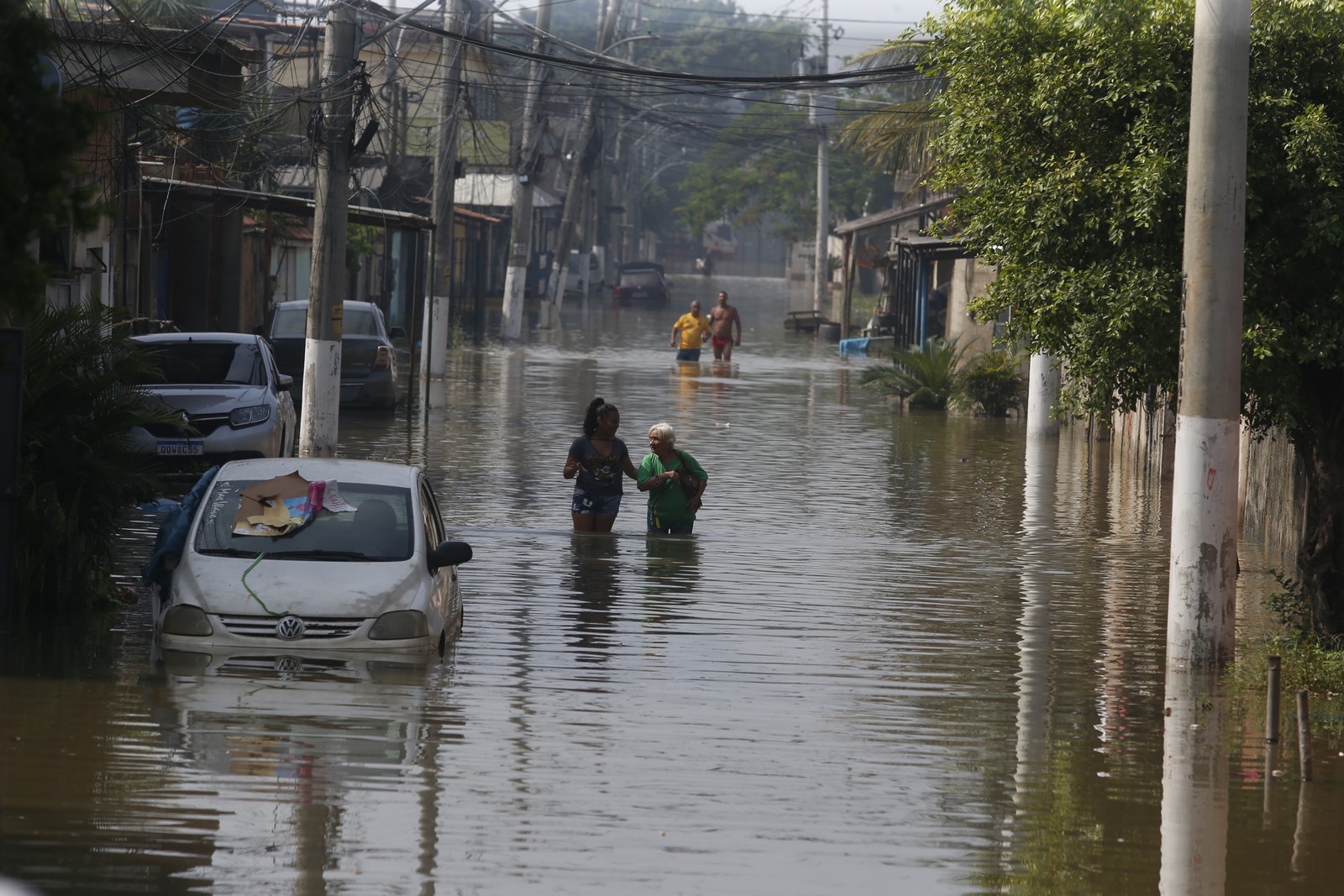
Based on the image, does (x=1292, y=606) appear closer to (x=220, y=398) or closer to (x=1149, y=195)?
(x=1149, y=195)

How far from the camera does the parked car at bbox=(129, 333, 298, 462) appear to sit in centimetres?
1722

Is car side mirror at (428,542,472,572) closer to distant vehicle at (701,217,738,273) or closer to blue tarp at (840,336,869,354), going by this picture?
blue tarp at (840,336,869,354)

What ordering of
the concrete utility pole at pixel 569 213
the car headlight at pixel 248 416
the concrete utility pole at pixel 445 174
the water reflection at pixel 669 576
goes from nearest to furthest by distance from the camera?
1. the water reflection at pixel 669 576
2. the car headlight at pixel 248 416
3. the concrete utility pole at pixel 445 174
4. the concrete utility pole at pixel 569 213

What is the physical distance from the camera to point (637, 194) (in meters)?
106

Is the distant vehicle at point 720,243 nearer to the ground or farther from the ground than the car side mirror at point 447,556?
farther from the ground

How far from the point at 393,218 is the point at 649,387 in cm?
862

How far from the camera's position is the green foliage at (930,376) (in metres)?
28.9

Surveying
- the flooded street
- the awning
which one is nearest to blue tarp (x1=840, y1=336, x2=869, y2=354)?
the awning

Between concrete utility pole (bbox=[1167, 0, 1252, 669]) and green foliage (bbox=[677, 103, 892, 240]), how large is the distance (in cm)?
6770

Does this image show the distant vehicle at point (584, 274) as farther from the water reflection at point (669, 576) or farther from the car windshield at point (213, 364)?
the water reflection at point (669, 576)

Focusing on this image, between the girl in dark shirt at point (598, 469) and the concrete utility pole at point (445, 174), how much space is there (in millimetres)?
14858

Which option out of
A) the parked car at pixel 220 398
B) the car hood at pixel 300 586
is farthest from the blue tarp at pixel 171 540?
the parked car at pixel 220 398

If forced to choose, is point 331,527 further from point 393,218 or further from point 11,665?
point 393,218

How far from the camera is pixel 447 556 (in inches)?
389
